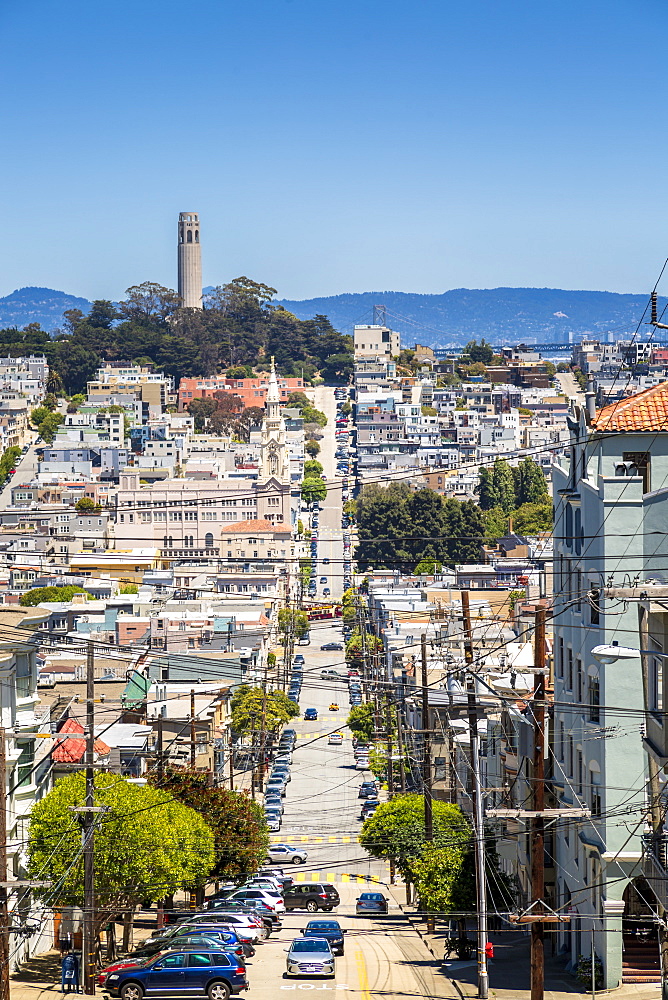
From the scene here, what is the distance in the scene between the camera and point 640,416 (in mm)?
26906

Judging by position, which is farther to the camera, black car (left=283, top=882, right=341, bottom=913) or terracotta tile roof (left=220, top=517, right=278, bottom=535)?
terracotta tile roof (left=220, top=517, right=278, bottom=535)

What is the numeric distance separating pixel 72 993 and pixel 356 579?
11877 centimetres

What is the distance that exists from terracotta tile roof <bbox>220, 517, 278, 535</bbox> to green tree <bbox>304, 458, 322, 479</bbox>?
40723 mm

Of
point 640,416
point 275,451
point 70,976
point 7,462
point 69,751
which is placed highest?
point 275,451

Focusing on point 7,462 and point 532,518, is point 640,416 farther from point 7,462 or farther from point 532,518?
point 7,462

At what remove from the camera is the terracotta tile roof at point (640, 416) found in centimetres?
2669

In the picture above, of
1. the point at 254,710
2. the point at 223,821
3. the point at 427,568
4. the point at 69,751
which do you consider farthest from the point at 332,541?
the point at 69,751

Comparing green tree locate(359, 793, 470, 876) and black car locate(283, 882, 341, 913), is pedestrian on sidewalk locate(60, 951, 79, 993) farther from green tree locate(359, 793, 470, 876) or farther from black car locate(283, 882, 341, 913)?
black car locate(283, 882, 341, 913)

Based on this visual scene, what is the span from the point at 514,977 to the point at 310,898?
12267 millimetres

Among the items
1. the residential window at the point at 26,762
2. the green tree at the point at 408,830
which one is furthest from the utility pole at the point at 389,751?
the residential window at the point at 26,762

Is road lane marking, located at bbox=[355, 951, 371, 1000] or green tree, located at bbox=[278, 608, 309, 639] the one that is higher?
road lane marking, located at bbox=[355, 951, 371, 1000]

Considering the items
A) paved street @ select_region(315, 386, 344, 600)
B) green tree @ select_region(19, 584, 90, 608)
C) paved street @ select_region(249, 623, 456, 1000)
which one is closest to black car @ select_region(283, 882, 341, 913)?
paved street @ select_region(249, 623, 456, 1000)

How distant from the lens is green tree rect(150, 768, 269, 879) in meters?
37.3

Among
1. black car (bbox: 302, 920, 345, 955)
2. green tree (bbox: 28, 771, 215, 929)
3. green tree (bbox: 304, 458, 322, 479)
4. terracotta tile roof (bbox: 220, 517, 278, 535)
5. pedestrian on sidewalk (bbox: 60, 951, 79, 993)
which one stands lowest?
black car (bbox: 302, 920, 345, 955)
